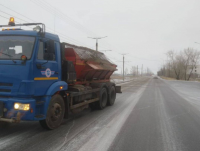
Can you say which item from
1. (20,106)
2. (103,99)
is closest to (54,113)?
(20,106)

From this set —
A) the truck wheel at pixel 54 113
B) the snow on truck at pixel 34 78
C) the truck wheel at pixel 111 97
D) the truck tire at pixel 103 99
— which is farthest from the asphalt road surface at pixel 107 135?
the truck wheel at pixel 111 97

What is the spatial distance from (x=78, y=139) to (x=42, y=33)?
306cm

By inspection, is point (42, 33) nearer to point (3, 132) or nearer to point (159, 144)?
point (3, 132)

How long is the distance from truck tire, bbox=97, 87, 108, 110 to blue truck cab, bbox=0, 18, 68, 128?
12.2 feet

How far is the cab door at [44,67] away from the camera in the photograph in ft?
16.1

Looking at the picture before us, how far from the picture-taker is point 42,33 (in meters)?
5.13

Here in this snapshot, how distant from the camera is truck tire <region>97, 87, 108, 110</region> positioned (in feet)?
28.9

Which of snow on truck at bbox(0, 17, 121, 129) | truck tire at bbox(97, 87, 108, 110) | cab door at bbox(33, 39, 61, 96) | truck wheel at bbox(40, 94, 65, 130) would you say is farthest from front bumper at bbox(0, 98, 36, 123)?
truck tire at bbox(97, 87, 108, 110)

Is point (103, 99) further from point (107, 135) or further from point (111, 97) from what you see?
point (107, 135)

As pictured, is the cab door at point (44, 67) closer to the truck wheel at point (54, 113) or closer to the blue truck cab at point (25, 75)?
the blue truck cab at point (25, 75)

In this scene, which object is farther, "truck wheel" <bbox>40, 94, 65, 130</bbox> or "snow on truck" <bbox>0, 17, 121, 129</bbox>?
"truck wheel" <bbox>40, 94, 65, 130</bbox>

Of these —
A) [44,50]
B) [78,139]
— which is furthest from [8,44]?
[78,139]

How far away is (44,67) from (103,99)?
15.8 ft

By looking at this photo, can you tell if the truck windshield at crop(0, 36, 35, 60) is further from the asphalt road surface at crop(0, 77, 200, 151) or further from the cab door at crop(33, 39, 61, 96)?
the asphalt road surface at crop(0, 77, 200, 151)
